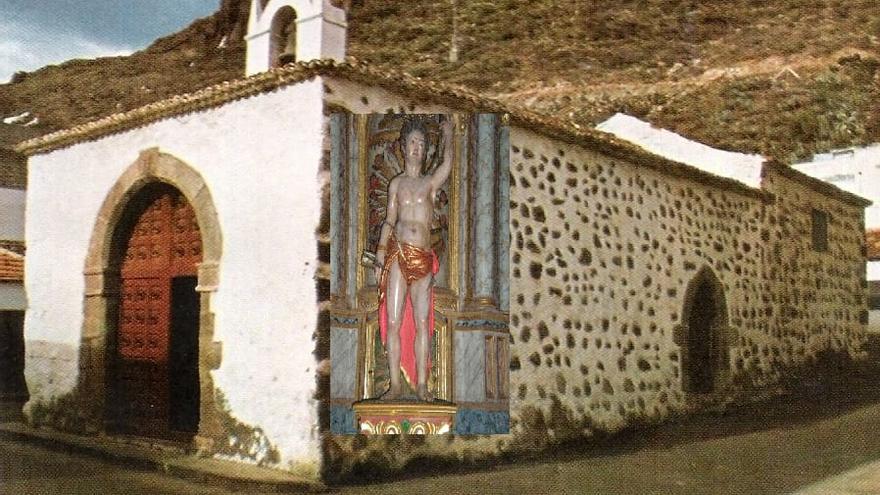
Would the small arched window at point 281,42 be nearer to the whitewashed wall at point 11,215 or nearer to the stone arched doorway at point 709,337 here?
the stone arched doorway at point 709,337

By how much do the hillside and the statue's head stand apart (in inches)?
92.0

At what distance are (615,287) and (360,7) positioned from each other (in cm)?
2918

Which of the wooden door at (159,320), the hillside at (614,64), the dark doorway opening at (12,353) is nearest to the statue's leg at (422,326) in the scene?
the wooden door at (159,320)

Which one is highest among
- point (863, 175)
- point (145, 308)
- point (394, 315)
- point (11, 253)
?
point (863, 175)

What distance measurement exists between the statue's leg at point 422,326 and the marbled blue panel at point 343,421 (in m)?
0.50

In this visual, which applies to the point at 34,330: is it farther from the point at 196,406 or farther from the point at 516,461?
the point at 516,461

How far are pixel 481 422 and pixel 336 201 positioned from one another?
1.95 meters

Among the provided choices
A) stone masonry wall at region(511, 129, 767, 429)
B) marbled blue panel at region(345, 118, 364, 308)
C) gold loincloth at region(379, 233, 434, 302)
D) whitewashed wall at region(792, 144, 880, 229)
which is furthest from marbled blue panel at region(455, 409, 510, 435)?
whitewashed wall at region(792, 144, 880, 229)

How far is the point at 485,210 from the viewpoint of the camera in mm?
6461

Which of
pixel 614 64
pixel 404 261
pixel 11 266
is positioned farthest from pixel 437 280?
pixel 614 64

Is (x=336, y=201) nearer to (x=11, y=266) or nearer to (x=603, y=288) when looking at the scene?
(x=603, y=288)

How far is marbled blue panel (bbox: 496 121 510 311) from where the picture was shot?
6.48m

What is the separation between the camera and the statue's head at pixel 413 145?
623cm

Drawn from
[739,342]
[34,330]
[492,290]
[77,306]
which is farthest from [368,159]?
[739,342]
